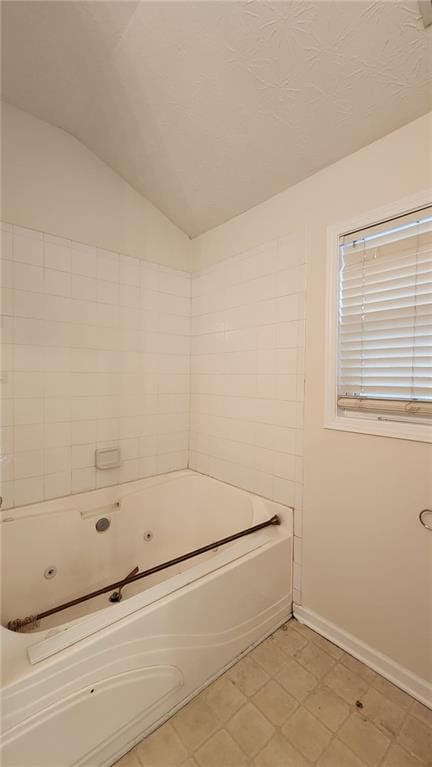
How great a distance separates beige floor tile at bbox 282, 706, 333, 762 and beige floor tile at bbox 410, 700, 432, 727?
35 centimetres

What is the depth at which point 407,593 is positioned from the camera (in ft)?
4.12

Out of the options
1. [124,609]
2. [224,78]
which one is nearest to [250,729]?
[124,609]

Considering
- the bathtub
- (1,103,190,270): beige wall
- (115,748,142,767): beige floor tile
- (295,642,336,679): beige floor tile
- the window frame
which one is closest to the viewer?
the bathtub

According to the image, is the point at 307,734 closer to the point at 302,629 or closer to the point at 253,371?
the point at 302,629

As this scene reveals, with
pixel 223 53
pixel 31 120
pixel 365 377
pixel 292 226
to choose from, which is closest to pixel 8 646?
pixel 365 377

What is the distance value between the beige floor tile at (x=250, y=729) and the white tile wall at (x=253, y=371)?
0.56m

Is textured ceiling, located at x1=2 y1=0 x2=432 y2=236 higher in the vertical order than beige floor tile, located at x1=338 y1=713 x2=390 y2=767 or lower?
higher

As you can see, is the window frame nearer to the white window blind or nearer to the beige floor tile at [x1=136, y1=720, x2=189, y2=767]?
the white window blind

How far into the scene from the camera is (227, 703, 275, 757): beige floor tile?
1069 millimetres

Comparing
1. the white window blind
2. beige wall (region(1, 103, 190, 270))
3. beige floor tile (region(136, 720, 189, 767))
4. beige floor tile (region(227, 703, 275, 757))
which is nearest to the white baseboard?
beige floor tile (region(227, 703, 275, 757))

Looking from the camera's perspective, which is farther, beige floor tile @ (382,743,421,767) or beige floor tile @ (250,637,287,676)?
beige floor tile @ (250,637,287,676)

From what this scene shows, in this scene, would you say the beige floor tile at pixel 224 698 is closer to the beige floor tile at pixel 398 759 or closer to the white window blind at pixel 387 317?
the beige floor tile at pixel 398 759

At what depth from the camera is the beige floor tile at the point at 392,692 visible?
1.21 m

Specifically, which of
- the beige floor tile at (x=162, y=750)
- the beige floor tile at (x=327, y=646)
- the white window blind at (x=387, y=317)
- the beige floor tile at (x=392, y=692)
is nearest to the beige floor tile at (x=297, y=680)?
the beige floor tile at (x=327, y=646)
